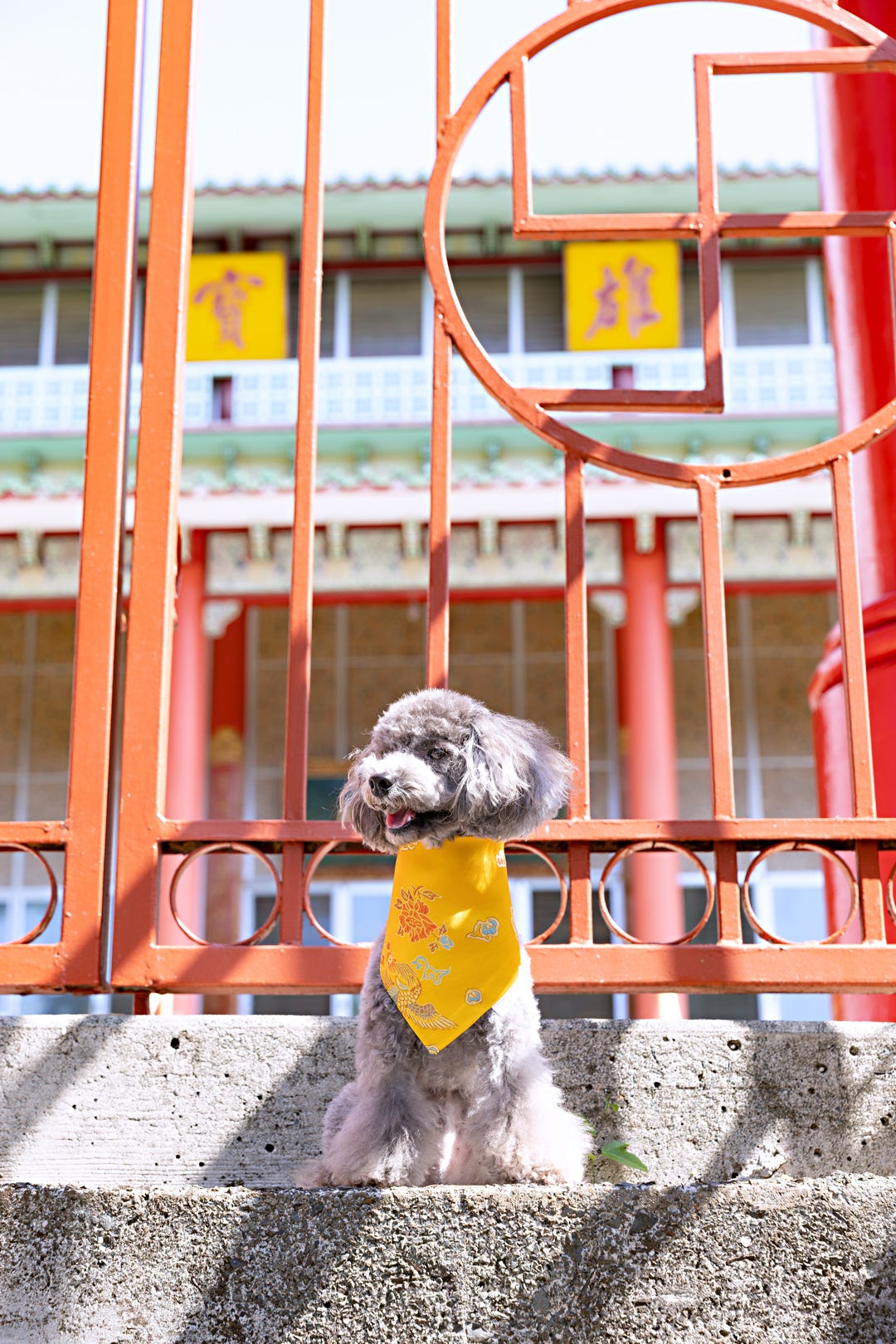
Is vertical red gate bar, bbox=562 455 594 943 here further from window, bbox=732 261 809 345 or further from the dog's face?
window, bbox=732 261 809 345

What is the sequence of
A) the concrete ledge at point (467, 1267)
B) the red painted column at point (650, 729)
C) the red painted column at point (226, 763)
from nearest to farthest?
1. the concrete ledge at point (467, 1267)
2. the red painted column at point (650, 729)
3. the red painted column at point (226, 763)

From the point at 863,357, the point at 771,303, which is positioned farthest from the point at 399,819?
the point at 771,303

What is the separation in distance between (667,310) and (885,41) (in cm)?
863

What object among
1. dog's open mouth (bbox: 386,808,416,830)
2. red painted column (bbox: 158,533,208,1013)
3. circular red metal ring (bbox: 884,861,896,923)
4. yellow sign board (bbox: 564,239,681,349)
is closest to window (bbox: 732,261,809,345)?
yellow sign board (bbox: 564,239,681,349)

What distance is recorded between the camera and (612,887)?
12.3m

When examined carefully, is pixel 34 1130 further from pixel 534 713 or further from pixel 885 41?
pixel 534 713

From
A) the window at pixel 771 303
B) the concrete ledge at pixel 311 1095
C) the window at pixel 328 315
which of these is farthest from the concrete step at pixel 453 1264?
the window at pixel 771 303

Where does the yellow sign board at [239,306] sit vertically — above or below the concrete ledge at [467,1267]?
above

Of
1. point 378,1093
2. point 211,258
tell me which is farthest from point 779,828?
point 211,258

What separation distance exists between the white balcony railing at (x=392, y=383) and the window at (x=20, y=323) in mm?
608

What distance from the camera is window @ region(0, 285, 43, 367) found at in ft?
42.8

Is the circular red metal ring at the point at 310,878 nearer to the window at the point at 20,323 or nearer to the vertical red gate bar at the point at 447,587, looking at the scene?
the vertical red gate bar at the point at 447,587

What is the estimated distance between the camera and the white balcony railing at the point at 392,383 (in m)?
11.7

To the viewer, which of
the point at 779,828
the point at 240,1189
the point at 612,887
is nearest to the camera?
the point at 240,1189
